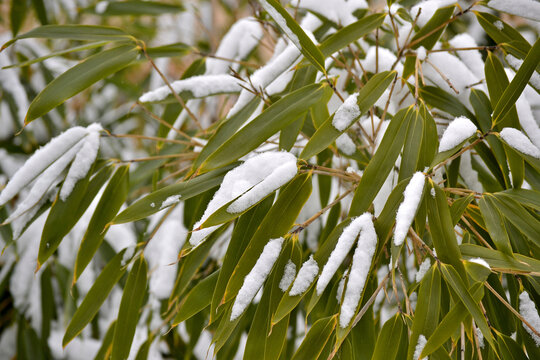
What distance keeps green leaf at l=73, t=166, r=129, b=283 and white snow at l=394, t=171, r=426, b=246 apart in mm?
351

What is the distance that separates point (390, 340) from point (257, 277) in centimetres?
14

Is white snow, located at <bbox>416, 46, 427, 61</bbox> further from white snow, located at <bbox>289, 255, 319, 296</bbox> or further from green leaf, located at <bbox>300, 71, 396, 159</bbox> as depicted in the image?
white snow, located at <bbox>289, 255, 319, 296</bbox>

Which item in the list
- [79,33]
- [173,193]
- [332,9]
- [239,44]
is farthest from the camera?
[239,44]

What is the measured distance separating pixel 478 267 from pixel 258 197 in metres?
0.21

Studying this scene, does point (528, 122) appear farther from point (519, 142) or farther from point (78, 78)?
point (78, 78)

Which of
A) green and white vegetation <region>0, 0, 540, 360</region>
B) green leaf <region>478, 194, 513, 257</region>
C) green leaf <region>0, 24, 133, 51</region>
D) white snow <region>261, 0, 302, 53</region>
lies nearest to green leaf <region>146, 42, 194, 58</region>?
green and white vegetation <region>0, 0, 540, 360</region>

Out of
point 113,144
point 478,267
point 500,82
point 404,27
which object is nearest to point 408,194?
point 478,267

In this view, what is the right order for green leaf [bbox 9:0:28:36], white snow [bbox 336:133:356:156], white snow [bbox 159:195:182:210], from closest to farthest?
1. white snow [bbox 159:195:182:210]
2. white snow [bbox 336:133:356:156]
3. green leaf [bbox 9:0:28:36]

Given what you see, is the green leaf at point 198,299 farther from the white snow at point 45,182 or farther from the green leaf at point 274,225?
the white snow at point 45,182

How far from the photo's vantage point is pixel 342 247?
0.42 meters

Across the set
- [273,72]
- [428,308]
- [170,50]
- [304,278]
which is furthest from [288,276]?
[170,50]

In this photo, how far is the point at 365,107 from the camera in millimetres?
466

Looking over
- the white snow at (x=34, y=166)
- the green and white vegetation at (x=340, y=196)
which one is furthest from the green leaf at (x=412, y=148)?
the white snow at (x=34, y=166)

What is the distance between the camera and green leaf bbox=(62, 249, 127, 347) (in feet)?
1.88
